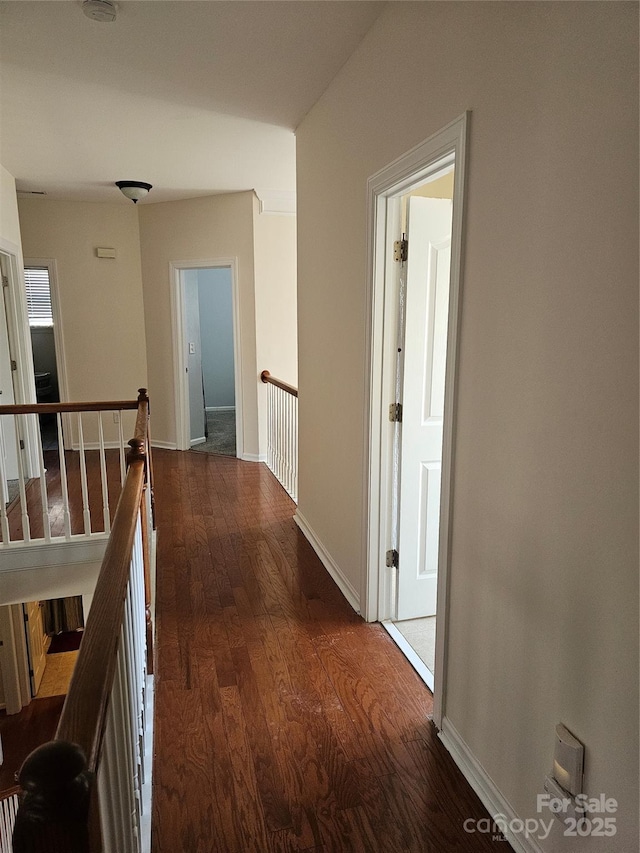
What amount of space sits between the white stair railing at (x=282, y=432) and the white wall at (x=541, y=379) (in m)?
2.77

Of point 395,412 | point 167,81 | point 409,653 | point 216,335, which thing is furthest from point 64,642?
point 167,81

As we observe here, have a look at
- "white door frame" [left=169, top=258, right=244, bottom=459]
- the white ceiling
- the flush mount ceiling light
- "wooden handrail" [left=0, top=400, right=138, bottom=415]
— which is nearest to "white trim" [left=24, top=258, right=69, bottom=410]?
"white door frame" [left=169, top=258, right=244, bottom=459]

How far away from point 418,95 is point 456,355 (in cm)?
98

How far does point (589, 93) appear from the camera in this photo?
46.4 inches

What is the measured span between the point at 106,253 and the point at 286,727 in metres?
5.37

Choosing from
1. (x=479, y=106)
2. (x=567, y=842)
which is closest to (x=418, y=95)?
(x=479, y=106)

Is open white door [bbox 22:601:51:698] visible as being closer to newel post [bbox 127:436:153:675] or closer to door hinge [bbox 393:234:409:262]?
newel post [bbox 127:436:153:675]

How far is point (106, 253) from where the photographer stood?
5.94 m

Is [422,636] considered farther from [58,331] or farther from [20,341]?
[58,331]

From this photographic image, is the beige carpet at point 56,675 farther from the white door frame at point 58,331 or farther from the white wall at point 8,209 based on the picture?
the white wall at point 8,209

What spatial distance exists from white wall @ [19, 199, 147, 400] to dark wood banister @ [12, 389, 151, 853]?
5.43m

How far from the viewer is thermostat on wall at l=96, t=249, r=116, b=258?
5914mm

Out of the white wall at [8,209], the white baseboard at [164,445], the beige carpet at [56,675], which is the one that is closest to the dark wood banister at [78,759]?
the white wall at [8,209]

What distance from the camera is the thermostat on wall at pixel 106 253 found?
5.91 meters
